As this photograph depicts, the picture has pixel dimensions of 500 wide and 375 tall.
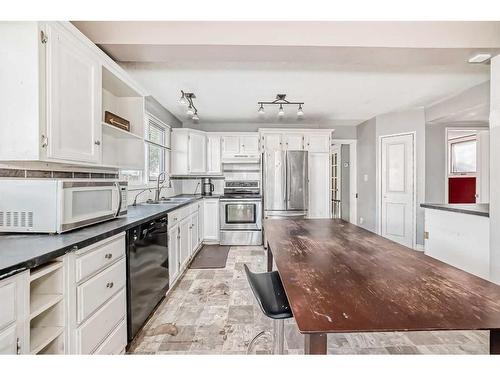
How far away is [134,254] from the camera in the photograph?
181 centimetres

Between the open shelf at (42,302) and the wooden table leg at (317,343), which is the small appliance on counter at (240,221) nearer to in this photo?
the open shelf at (42,302)

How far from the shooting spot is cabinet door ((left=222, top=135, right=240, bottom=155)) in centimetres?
496

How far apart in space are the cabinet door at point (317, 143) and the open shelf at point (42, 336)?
169 inches

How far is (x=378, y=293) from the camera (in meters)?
0.92

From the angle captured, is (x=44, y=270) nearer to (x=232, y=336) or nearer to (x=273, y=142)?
(x=232, y=336)

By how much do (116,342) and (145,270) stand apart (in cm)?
51

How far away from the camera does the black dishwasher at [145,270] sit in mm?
1759

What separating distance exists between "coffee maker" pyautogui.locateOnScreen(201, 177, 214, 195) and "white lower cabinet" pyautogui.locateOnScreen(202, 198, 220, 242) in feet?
2.04

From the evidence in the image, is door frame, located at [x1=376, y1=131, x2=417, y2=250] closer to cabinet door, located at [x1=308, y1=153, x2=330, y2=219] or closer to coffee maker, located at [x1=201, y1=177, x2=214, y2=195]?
cabinet door, located at [x1=308, y1=153, x2=330, y2=219]

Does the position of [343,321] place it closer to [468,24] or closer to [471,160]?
[468,24]

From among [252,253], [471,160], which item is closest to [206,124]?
[252,253]

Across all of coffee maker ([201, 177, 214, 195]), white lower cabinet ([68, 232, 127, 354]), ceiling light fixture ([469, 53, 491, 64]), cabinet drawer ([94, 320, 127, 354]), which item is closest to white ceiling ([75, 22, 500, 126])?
ceiling light fixture ([469, 53, 491, 64])

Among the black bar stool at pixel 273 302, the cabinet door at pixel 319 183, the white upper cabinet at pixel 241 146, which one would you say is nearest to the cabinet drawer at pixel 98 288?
the black bar stool at pixel 273 302

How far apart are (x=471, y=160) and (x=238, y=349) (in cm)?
691
